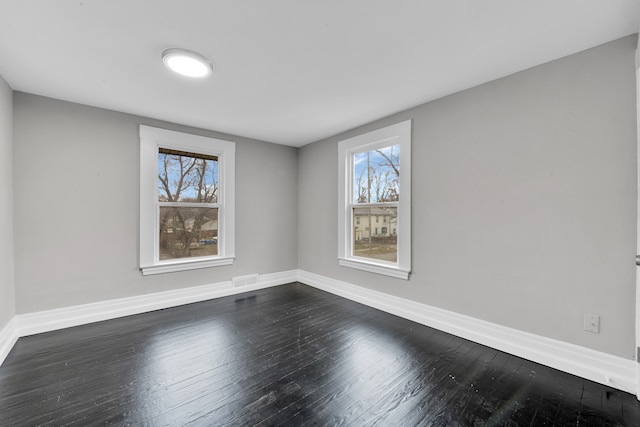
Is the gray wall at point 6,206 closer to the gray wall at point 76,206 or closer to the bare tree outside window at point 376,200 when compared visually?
the gray wall at point 76,206

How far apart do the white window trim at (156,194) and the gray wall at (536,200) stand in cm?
254

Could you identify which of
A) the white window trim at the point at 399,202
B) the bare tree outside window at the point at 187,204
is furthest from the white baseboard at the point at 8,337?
the white window trim at the point at 399,202

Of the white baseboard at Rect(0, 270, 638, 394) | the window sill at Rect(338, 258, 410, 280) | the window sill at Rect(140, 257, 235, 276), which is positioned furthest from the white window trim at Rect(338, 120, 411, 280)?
the window sill at Rect(140, 257, 235, 276)

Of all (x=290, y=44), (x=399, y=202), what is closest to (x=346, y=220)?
(x=399, y=202)

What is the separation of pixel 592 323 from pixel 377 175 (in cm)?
247

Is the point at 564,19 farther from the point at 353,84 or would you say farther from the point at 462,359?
the point at 462,359

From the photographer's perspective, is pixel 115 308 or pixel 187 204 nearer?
pixel 115 308

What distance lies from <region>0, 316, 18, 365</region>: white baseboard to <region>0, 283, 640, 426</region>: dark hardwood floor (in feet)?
0.20

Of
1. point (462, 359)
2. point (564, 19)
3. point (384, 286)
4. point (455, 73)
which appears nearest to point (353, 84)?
point (455, 73)

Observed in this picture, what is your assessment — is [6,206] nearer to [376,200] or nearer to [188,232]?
[188,232]

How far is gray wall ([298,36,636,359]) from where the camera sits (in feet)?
6.27

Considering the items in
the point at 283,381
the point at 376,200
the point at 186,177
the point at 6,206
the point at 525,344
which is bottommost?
the point at 283,381

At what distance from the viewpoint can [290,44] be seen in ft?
6.46

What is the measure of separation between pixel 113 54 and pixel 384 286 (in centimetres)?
346
